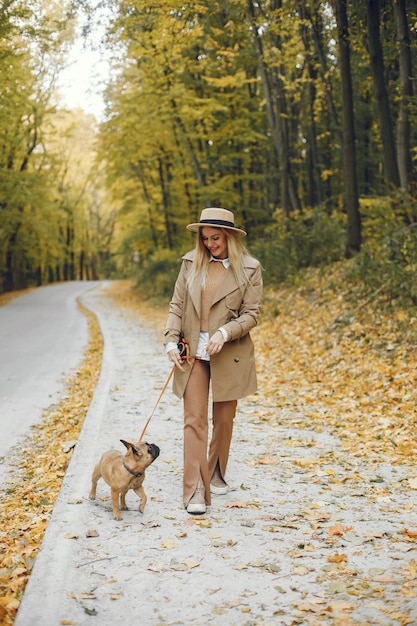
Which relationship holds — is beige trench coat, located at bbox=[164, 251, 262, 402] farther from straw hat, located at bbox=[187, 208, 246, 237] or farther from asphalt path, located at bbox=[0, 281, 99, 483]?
asphalt path, located at bbox=[0, 281, 99, 483]

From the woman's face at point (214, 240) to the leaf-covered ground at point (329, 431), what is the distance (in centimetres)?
201

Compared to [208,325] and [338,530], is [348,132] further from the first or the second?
[338,530]

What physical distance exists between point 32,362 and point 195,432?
852 cm

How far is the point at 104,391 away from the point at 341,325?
15.2ft

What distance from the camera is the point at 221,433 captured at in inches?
216

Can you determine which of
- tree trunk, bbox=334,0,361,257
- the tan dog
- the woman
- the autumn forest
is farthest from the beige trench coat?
tree trunk, bbox=334,0,361,257

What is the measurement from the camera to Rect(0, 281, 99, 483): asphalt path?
8.64 meters

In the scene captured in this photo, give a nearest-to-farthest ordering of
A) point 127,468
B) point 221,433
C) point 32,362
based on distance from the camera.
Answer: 1. point 127,468
2. point 221,433
3. point 32,362

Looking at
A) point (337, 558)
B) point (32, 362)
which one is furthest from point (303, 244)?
point (337, 558)

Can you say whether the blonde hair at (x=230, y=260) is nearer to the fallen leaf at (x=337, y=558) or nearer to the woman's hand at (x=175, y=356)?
the woman's hand at (x=175, y=356)

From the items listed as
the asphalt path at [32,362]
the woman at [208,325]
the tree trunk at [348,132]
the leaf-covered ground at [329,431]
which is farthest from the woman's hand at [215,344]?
the tree trunk at [348,132]

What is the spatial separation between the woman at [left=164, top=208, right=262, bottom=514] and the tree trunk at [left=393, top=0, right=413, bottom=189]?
25.5 feet

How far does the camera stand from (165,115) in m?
21.3

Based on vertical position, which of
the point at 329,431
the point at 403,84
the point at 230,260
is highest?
the point at 403,84
